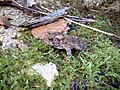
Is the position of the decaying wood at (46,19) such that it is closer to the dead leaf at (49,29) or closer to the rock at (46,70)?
the dead leaf at (49,29)

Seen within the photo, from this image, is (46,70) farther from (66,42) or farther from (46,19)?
(46,19)

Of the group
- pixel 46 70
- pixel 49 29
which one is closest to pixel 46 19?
pixel 49 29

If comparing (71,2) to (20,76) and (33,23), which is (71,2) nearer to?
(33,23)

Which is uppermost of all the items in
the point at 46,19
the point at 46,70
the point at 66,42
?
the point at 46,19

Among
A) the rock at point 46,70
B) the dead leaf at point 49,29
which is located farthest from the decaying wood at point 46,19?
the rock at point 46,70

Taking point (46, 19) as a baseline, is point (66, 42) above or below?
below

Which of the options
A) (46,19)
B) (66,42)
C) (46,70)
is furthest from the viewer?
(46,19)

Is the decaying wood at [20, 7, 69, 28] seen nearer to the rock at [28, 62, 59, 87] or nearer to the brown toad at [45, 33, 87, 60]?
the brown toad at [45, 33, 87, 60]
